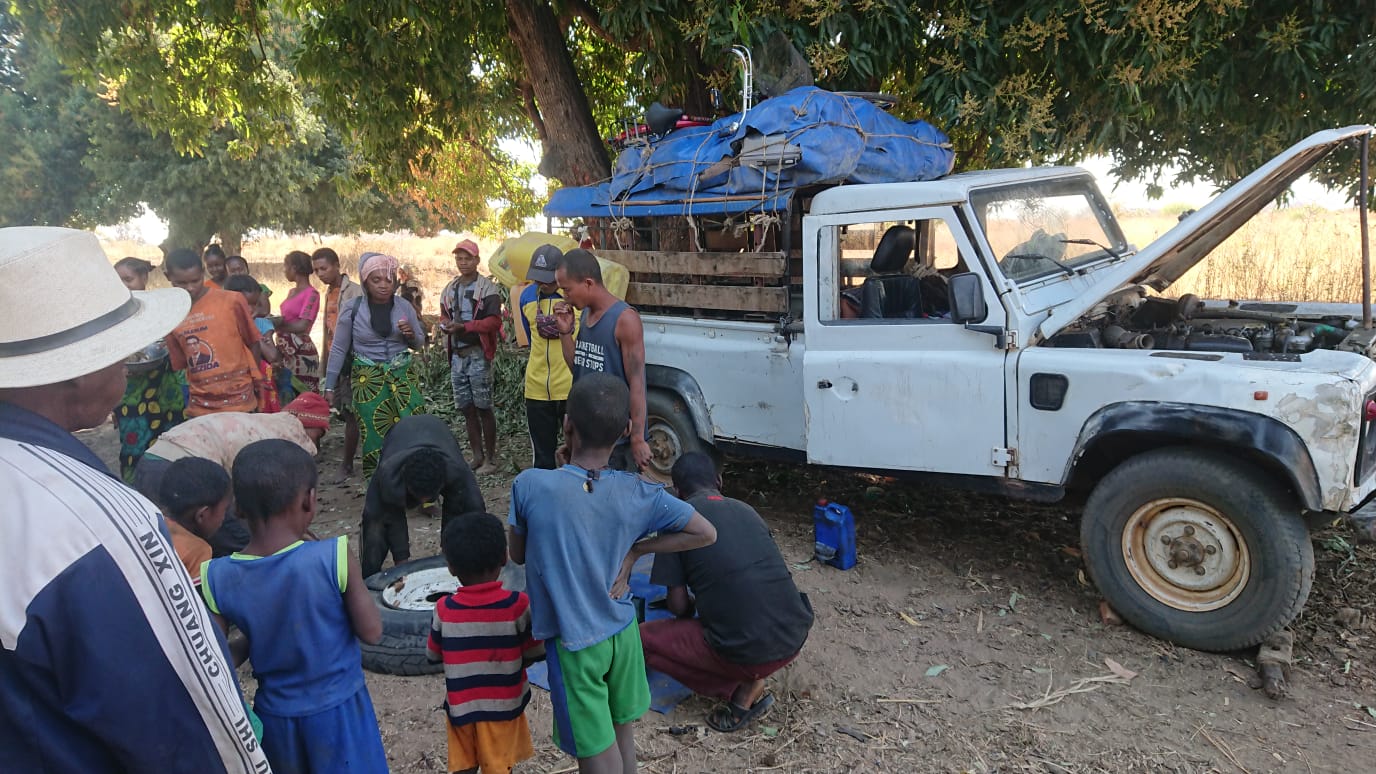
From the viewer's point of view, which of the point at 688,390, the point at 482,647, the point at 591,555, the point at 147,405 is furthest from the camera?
the point at 688,390

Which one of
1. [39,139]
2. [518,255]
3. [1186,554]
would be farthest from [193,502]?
[39,139]

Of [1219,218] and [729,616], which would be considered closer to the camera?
[729,616]

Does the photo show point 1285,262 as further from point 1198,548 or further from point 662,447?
point 662,447

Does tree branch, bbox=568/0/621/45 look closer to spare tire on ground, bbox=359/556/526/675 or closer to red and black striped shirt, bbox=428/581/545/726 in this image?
spare tire on ground, bbox=359/556/526/675

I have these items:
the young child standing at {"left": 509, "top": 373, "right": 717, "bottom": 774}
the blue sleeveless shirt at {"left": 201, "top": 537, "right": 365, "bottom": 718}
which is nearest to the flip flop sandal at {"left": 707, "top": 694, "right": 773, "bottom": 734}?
the young child standing at {"left": 509, "top": 373, "right": 717, "bottom": 774}

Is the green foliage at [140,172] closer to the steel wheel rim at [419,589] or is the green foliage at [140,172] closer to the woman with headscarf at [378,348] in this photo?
the woman with headscarf at [378,348]

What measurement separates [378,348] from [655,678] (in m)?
3.54

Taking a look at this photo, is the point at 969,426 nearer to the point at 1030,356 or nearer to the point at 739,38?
the point at 1030,356

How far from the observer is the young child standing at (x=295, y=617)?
2320 mm

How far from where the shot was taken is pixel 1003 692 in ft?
12.6

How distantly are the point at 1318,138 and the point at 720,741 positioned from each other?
3.62 m

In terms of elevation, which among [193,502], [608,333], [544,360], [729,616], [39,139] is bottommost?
[729,616]

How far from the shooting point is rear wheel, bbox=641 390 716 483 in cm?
585

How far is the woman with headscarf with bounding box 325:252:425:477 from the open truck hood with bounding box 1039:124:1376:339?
4.33 metres
